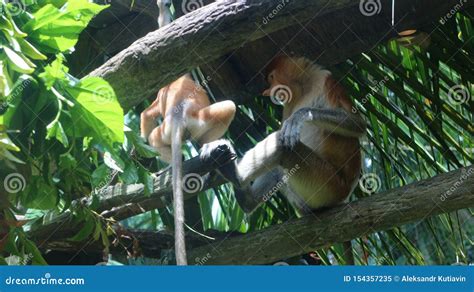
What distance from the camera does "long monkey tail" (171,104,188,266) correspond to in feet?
Answer: 11.2

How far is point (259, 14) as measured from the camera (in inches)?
141

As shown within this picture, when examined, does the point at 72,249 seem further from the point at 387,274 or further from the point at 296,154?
the point at 387,274

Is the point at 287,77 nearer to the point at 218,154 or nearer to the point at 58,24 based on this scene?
the point at 218,154

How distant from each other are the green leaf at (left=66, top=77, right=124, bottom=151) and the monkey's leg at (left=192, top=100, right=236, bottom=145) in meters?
1.62

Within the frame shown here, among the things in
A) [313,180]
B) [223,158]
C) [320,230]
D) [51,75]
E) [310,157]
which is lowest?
[320,230]

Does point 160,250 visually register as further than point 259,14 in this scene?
Yes

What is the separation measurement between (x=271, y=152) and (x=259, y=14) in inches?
34.4

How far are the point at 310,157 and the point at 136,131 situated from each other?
1.05m

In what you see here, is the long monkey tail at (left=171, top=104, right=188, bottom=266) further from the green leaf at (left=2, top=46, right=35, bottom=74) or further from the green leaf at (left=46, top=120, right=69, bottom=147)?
the green leaf at (left=2, top=46, right=35, bottom=74)

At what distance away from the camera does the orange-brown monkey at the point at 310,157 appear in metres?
4.17

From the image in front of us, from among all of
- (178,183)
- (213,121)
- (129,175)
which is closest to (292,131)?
(213,121)

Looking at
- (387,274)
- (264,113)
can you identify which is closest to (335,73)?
(264,113)

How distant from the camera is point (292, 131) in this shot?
13.7 ft

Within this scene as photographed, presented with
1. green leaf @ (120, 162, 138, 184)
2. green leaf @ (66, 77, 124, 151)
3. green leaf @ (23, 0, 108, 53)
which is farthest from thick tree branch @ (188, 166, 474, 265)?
green leaf @ (23, 0, 108, 53)
